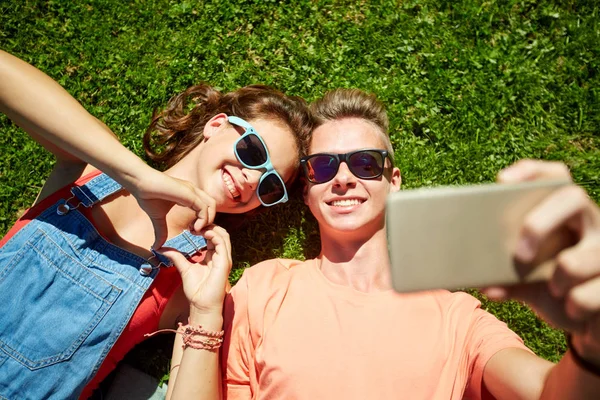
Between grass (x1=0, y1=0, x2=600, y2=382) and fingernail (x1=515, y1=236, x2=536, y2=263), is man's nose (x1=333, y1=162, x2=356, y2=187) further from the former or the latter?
fingernail (x1=515, y1=236, x2=536, y2=263)

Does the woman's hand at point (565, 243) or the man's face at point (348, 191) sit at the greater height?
the woman's hand at point (565, 243)

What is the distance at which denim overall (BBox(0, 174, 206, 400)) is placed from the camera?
2.80 m

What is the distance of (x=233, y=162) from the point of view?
3.14 meters

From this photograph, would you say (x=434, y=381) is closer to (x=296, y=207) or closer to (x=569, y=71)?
(x=296, y=207)

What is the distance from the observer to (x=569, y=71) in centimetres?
400

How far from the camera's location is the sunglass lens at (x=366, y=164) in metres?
3.16

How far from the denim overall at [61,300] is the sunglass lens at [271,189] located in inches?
34.6

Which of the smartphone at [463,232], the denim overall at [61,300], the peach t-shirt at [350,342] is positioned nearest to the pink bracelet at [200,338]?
the peach t-shirt at [350,342]

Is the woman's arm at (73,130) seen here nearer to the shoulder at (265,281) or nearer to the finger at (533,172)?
the shoulder at (265,281)

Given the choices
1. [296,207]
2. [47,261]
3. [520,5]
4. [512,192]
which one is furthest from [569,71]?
[47,261]

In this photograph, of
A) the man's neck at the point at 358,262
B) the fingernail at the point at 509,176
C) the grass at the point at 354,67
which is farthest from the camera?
the grass at the point at 354,67

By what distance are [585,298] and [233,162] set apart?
2394mm

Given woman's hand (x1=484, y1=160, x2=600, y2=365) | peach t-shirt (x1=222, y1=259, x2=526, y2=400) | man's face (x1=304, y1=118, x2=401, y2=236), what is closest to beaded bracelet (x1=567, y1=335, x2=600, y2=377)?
woman's hand (x1=484, y1=160, x2=600, y2=365)

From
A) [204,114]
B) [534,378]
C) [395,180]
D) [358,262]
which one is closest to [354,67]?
[395,180]
